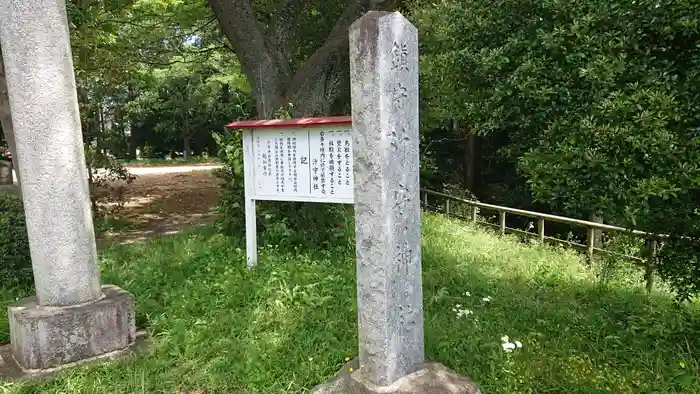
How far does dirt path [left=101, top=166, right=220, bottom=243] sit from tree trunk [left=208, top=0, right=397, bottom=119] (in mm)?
3088

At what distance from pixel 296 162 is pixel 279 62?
3.53 metres

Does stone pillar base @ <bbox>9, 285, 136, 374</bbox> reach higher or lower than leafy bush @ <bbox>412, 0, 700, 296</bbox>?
lower

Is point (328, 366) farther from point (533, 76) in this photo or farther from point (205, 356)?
point (533, 76)

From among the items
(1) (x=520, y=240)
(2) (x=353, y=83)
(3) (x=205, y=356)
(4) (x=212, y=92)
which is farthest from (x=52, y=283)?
(4) (x=212, y=92)

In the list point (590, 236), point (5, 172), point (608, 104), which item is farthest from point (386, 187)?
point (5, 172)

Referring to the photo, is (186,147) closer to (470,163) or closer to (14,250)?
(470,163)

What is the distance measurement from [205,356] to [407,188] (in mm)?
2036

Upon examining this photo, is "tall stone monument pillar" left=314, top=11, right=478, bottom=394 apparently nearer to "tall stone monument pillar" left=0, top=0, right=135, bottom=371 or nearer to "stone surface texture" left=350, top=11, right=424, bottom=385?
"stone surface texture" left=350, top=11, right=424, bottom=385

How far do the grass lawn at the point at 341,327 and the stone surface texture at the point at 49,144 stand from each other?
0.77 meters

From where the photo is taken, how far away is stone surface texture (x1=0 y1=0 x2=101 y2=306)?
3.62 meters

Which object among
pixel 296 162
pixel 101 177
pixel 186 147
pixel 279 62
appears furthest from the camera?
pixel 186 147

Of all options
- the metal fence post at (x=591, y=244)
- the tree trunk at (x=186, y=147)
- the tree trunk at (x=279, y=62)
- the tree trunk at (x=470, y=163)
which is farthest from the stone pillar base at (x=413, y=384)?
the tree trunk at (x=186, y=147)

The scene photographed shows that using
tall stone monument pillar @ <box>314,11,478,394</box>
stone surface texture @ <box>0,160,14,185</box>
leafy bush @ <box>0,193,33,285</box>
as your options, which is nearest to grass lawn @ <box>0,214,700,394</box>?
leafy bush @ <box>0,193,33,285</box>

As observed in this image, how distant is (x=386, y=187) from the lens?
2691 mm
